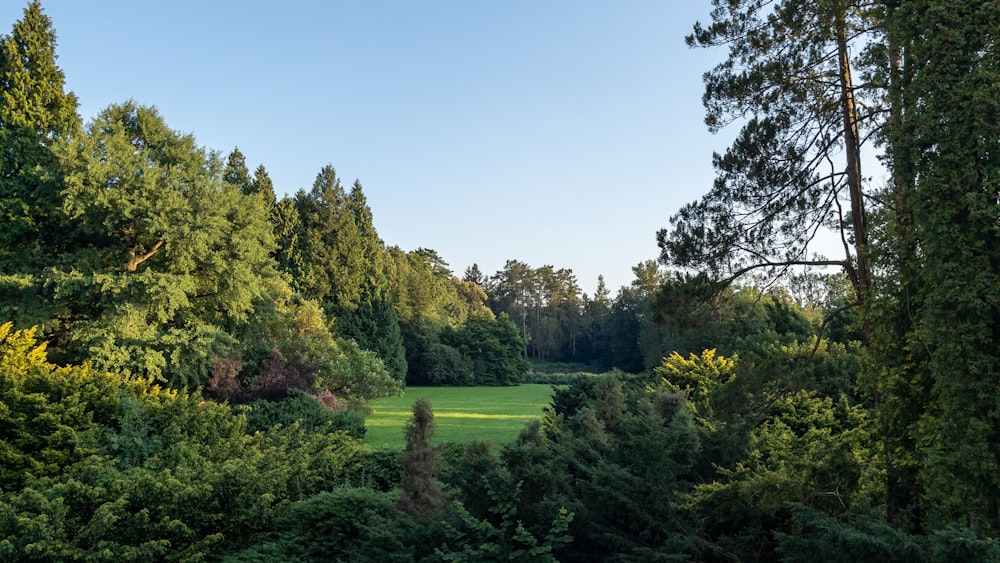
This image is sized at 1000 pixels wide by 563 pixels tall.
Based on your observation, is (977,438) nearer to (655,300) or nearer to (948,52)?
(948,52)

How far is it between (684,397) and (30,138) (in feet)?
56.8

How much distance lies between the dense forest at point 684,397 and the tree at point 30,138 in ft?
0.24

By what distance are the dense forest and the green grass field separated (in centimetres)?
352

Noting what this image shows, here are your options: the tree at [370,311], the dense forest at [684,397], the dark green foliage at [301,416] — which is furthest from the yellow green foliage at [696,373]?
the tree at [370,311]

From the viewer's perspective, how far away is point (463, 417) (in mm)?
23328

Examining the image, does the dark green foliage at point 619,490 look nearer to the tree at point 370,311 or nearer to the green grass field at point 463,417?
the green grass field at point 463,417

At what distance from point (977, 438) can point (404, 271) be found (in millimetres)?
48985

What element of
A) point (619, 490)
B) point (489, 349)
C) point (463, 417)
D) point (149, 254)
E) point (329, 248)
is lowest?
point (463, 417)

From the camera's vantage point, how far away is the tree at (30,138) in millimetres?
14484

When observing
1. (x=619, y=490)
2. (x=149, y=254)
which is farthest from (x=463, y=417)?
(x=619, y=490)

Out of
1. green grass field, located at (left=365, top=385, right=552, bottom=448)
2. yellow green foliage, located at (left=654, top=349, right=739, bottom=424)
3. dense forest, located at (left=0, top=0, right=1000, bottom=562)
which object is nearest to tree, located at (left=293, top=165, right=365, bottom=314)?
green grass field, located at (left=365, top=385, right=552, bottom=448)

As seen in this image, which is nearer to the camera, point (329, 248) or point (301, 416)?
point (301, 416)

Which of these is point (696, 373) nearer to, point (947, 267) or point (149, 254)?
point (947, 267)

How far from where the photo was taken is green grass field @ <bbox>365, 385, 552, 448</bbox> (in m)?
17.3
